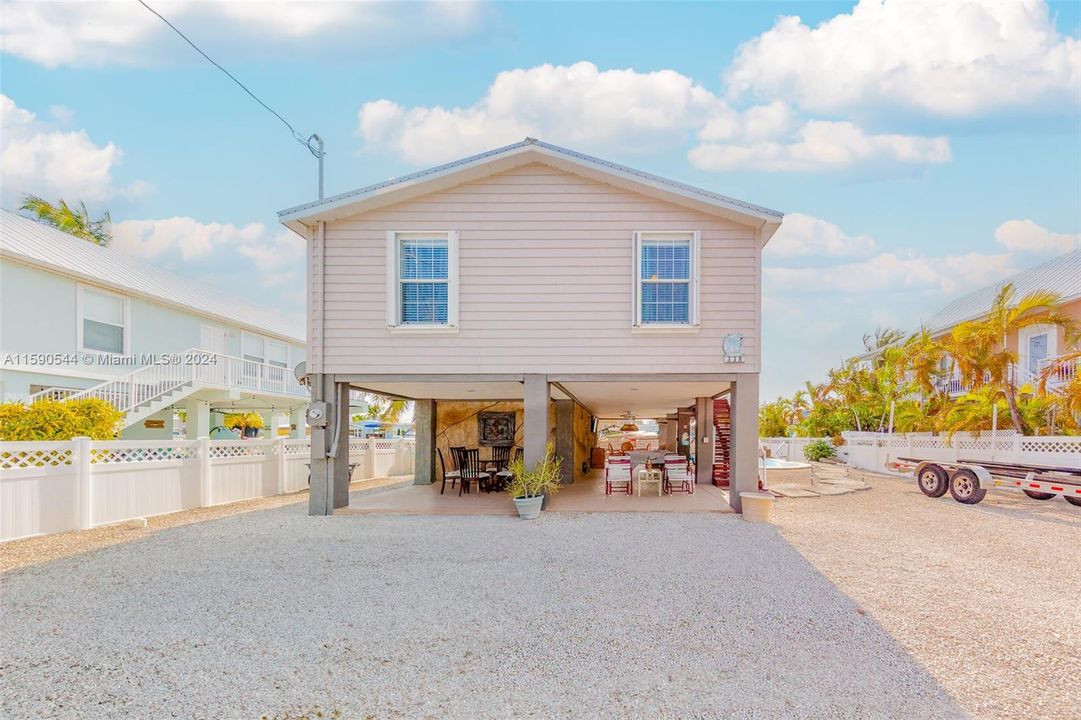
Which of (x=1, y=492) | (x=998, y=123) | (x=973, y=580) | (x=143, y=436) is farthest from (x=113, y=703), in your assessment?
(x=998, y=123)

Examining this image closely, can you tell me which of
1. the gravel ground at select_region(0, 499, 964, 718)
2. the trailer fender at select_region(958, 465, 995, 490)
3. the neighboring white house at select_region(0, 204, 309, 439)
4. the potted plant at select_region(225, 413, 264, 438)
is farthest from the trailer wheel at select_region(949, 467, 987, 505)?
the potted plant at select_region(225, 413, 264, 438)

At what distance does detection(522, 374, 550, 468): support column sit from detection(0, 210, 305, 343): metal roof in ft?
38.6

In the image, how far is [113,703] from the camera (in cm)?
379

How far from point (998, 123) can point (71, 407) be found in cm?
2000

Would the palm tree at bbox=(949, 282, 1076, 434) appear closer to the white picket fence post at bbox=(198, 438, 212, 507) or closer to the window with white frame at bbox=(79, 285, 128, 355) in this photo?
the white picket fence post at bbox=(198, 438, 212, 507)

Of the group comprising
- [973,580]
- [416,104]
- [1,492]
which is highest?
[416,104]

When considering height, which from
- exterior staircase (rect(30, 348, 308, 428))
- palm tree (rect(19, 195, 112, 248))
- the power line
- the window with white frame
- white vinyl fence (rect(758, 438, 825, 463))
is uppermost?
palm tree (rect(19, 195, 112, 248))

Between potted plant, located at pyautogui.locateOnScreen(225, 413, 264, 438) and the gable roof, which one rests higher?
the gable roof

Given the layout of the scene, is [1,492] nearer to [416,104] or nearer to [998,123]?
[416,104]

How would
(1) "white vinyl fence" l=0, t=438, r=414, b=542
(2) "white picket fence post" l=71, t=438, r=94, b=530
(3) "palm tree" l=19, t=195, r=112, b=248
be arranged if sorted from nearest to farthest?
(1) "white vinyl fence" l=0, t=438, r=414, b=542, (2) "white picket fence post" l=71, t=438, r=94, b=530, (3) "palm tree" l=19, t=195, r=112, b=248

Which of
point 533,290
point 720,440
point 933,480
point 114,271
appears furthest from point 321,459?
point 933,480

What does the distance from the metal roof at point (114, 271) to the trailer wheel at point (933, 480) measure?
20.4m

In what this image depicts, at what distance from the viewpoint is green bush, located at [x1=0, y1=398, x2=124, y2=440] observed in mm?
9945

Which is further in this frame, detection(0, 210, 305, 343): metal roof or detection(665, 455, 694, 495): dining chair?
detection(0, 210, 305, 343): metal roof
